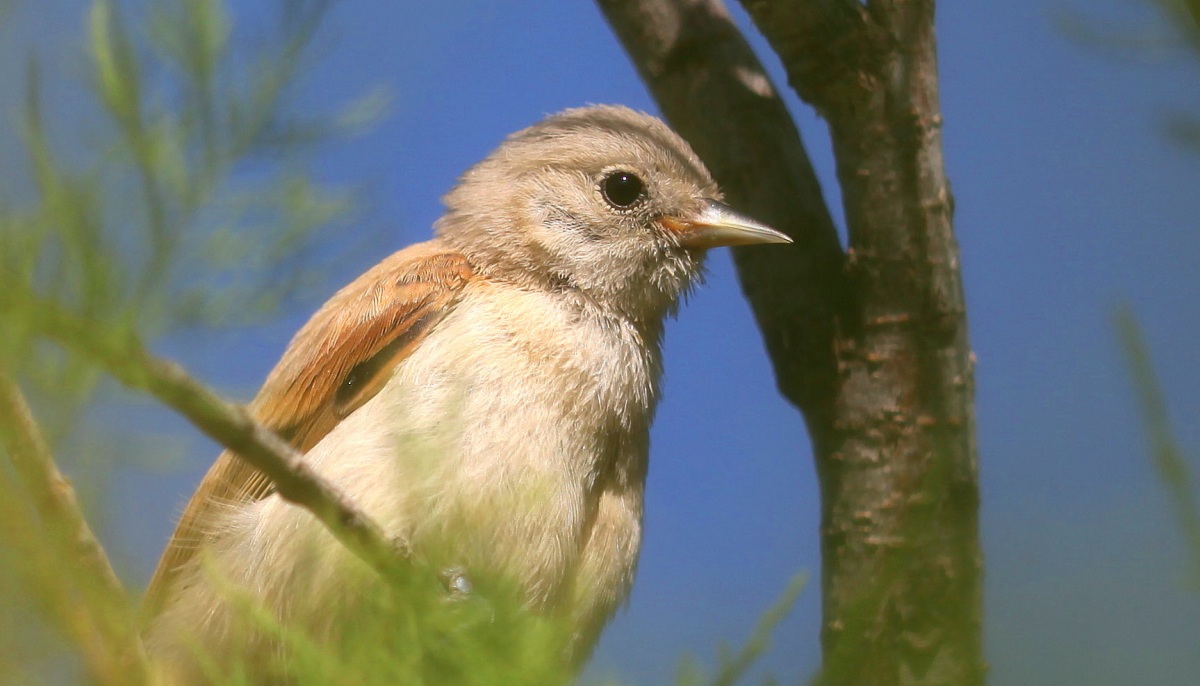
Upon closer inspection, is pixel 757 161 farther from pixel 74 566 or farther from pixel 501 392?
pixel 74 566

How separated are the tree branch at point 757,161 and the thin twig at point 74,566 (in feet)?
6.61

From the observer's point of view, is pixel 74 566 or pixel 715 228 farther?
pixel 715 228

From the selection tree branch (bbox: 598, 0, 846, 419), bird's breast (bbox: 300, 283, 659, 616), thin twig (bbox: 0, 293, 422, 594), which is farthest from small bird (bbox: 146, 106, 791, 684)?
thin twig (bbox: 0, 293, 422, 594)

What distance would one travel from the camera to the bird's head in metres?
3.01

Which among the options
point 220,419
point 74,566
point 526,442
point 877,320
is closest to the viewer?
point 220,419

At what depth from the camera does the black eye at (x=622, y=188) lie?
3172 millimetres

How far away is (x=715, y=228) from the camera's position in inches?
122

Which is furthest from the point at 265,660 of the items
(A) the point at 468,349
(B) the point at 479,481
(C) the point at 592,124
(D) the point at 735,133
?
(D) the point at 735,133

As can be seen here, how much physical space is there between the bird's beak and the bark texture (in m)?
0.19

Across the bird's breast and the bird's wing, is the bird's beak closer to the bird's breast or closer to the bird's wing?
the bird's breast

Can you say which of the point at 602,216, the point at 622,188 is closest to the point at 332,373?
the point at 602,216

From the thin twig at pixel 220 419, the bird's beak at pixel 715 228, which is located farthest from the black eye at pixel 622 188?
the thin twig at pixel 220 419

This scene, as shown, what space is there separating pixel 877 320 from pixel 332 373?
54.1 inches

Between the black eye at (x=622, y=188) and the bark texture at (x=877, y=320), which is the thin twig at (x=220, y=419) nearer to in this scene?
the bark texture at (x=877, y=320)
